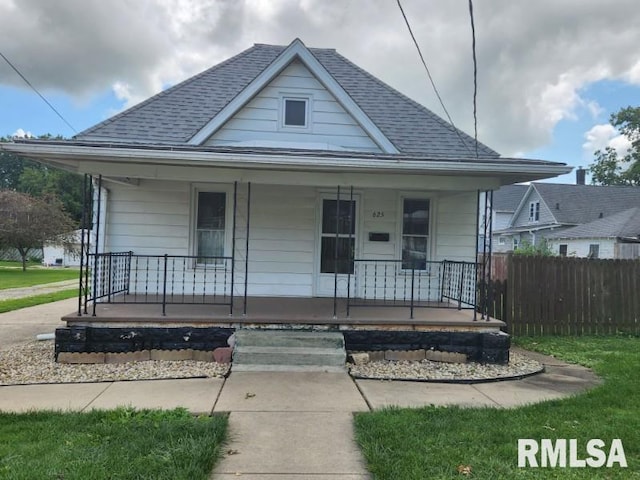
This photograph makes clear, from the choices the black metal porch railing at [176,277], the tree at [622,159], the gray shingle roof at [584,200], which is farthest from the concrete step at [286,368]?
the tree at [622,159]

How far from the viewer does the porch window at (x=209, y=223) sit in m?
8.90

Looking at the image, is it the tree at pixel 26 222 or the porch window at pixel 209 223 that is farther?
the tree at pixel 26 222

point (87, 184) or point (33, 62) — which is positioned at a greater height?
point (33, 62)

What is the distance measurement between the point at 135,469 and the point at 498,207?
39.2 meters

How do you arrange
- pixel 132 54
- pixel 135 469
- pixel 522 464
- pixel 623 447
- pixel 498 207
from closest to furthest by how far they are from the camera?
1. pixel 135 469
2. pixel 522 464
3. pixel 623 447
4. pixel 132 54
5. pixel 498 207

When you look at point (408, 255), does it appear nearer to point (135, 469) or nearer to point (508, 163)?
point (508, 163)

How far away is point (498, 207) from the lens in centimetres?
3856

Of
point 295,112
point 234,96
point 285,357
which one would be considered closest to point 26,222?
point 234,96

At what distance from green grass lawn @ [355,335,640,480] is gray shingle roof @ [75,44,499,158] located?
541 cm

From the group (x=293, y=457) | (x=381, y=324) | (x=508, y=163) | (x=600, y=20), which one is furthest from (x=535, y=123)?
(x=293, y=457)

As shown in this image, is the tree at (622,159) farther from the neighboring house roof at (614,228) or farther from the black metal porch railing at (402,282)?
the black metal porch railing at (402,282)

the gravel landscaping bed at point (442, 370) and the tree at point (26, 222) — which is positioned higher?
the tree at point (26, 222)

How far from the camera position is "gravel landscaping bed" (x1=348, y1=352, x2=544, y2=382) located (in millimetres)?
5887

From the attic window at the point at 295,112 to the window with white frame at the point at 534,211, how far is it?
86.7 feet
